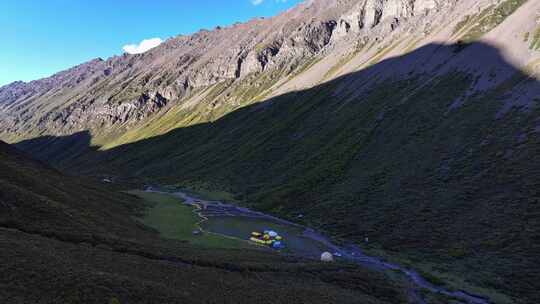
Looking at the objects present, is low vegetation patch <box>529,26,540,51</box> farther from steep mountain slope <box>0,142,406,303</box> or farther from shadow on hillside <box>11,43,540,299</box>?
steep mountain slope <box>0,142,406,303</box>

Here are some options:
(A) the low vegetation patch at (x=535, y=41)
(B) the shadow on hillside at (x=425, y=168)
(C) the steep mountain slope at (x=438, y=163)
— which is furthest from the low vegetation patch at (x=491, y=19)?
(A) the low vegetation patch at (x=535, y=41)

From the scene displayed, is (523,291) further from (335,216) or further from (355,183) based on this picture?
(355,183)

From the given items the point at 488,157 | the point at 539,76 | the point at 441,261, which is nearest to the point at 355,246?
the point at 441,261

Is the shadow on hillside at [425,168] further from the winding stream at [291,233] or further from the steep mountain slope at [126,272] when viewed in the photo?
the steep mountain slope at [126,272]

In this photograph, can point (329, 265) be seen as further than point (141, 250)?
Yes

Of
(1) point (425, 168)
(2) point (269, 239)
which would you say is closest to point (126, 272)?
(2) point (269, 239)

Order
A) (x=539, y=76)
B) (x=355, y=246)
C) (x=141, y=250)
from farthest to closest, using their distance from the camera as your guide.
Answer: (x=539, y=76) < (x=355, y=246) < (x=141, y=250)
